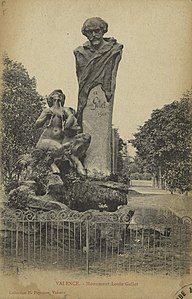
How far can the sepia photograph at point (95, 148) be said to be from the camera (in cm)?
170

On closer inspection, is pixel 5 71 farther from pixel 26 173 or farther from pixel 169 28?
pixel 169 28

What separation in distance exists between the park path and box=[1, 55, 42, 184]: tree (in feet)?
1.27

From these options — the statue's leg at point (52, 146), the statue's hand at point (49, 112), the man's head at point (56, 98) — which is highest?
the man's head at point (56, 98)

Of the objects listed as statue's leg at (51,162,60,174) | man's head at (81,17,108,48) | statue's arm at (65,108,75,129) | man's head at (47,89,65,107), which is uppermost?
man's head at (81,17,108,48)

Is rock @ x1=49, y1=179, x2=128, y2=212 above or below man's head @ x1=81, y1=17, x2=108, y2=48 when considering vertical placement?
below

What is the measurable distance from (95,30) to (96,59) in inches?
3.8

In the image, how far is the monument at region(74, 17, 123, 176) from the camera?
5.69ft

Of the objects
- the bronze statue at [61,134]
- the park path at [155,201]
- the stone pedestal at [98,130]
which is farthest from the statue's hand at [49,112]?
the park path at [155,201]

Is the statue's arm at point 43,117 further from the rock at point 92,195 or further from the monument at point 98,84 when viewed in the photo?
the rock at point 92,195

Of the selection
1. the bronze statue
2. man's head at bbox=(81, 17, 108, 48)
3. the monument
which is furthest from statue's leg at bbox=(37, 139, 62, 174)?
man's head at bbox=(81, 17, 108, 48)

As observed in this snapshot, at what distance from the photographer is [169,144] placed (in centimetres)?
173

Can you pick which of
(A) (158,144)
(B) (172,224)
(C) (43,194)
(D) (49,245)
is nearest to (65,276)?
(D) (49,245)

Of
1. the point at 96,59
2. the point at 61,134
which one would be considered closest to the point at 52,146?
the point at 61,134

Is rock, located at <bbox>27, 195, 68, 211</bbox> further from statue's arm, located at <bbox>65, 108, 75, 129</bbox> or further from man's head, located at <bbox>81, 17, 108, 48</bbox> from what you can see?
man's head, located at <bbox>81, 17, 108, 48</bbox>
